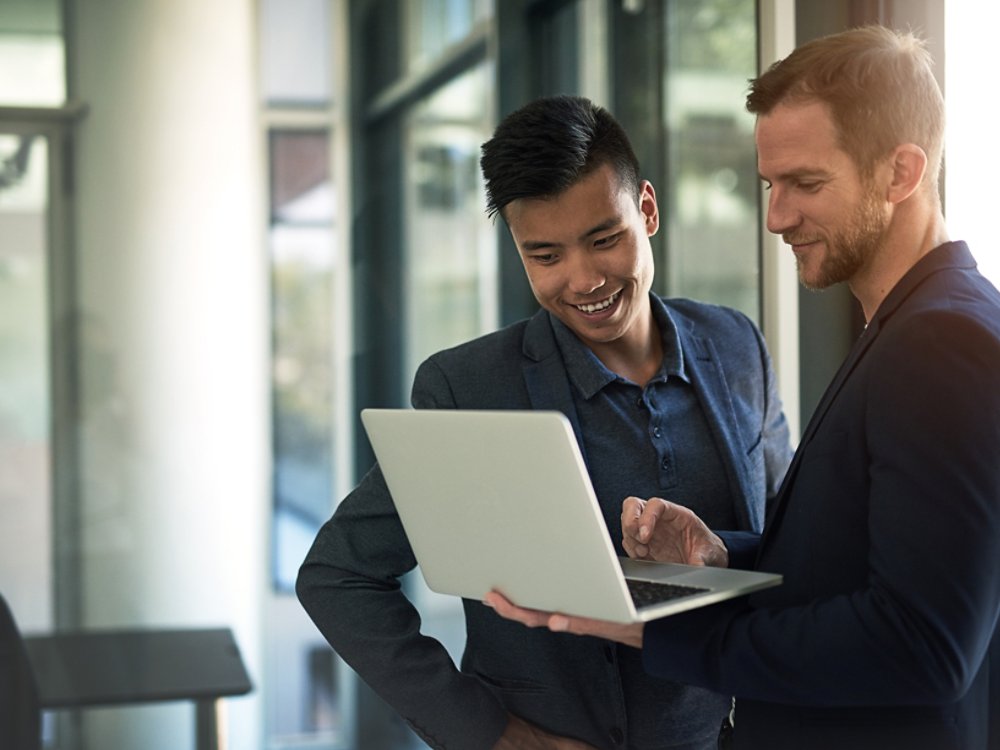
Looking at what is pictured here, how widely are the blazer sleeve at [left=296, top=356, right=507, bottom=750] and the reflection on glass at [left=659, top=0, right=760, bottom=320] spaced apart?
45.8 inches

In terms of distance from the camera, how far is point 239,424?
2680 mm

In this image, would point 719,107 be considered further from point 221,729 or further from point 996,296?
point 221,729

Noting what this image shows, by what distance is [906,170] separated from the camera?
1.25m

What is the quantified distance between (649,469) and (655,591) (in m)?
0.41

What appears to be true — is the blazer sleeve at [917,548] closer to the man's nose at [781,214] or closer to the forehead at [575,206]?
the man's nose at [781,214]

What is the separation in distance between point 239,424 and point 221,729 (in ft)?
2.25

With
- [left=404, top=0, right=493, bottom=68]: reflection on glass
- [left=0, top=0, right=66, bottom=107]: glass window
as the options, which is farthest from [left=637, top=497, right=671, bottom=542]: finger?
[left=404, top=0, right=493, bottom=68]: reflection on glass

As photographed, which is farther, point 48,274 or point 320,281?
point 320,281

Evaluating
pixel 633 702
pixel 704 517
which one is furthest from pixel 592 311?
pixel 633 702

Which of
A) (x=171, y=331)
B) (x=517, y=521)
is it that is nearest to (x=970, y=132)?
(x=517, y=521)

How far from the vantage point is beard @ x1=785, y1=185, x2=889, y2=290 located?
4.15 ft

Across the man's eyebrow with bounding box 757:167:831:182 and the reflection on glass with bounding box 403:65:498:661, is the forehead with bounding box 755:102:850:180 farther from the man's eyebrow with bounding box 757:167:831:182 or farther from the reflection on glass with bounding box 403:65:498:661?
the reflection on glass with bounding box 403:65:498:661

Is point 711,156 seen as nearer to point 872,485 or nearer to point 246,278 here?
point 246,278

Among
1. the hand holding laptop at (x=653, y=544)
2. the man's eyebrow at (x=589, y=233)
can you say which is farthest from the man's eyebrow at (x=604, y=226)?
the hand holding laptop at (x=653, y=544)
